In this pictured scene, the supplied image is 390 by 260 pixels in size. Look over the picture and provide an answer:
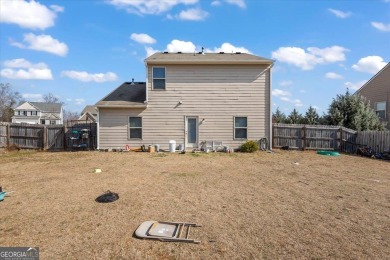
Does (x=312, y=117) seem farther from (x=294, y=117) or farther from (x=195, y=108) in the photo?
(x=195, y=108)

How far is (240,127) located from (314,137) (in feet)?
15.8

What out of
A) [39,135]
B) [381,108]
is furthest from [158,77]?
[381,108]

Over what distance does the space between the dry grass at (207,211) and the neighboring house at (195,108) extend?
5694 millimetres

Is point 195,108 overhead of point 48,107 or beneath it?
beneath

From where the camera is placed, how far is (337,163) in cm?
1187

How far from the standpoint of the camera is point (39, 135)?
16.5 m

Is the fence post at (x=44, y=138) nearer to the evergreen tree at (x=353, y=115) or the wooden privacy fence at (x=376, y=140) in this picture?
the evergreen tree at (x=353, y=115)

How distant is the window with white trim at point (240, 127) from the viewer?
610 inches

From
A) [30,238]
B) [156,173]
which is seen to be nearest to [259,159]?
[156,173]

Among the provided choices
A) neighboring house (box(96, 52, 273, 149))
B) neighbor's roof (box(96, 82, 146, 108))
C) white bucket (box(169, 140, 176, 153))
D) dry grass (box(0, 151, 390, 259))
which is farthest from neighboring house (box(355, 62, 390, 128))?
neighbor's roof (box(96, 82, 146, 108))

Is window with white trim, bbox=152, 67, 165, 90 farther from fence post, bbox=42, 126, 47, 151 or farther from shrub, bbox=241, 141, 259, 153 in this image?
fence post, bbox=42, 126, 47, 151

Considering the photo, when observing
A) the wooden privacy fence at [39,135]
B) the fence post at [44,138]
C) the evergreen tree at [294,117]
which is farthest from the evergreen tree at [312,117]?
the fence post at [44,138]

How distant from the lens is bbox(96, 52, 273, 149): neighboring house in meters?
15.3

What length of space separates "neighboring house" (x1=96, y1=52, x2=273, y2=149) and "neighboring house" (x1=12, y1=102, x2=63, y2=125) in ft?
177
